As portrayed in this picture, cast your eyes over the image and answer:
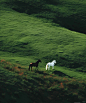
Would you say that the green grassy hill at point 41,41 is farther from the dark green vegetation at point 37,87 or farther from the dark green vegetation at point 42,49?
the dark green vegetation at point 37,87

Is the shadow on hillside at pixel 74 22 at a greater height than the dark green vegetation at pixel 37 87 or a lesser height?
greater

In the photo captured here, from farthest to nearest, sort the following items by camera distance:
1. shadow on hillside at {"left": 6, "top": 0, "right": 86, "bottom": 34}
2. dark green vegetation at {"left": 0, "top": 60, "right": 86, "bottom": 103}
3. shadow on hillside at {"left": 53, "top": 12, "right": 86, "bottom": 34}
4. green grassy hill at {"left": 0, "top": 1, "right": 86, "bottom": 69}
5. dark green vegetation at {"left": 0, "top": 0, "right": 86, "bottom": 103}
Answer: shadow on hillside at {"left": 6, "top": 0, "right": 86, "bottom": 34} < shadow on hillside at {"left": 53, "top": 12, "right": 86, "bottom": 34} < green grassy hill at {"left": 0, "top": 1, "right": 86, "bottom": 69} < dark green vegetation at {"left": 0, "top": 0, "right": 86, "bottom": 103} < dark green vegetation at {"left": 0, "top": 60, "right": 86, "bottom": 103}

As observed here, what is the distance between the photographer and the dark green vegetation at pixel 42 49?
3322 centimetres

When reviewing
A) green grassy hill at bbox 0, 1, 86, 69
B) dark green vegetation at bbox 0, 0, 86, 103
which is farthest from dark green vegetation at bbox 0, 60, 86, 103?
green grassy hill at bbox 0, 1, 86, 69

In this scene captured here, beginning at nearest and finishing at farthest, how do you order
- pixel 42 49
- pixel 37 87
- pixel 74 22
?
pixel 37 87 → pixel 42 49 → pixel 74 22

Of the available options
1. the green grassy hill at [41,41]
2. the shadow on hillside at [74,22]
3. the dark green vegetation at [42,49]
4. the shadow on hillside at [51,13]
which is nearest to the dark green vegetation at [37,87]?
the dark green vegetation at [42,49]

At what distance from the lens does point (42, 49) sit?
56906mm

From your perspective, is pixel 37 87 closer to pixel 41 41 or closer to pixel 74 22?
pixel 41 41

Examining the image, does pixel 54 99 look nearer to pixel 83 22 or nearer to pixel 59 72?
pixel 59 72

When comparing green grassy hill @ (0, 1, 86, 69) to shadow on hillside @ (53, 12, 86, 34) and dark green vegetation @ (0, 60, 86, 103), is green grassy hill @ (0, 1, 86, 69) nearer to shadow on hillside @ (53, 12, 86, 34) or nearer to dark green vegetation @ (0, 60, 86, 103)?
shadow on hillside @ (53, 12, 86, 34)

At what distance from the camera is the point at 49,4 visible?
96000 mm

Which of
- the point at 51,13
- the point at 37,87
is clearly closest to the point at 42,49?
the point at 37,87

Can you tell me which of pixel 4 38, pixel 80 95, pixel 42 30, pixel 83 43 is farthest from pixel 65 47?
pixel 80 95

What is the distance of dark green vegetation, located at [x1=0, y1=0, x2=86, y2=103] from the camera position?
33.2 meters
